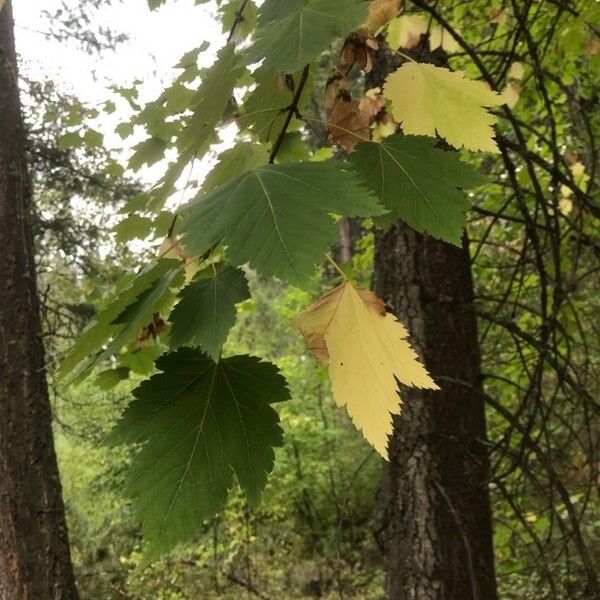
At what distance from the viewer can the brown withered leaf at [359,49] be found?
77cm

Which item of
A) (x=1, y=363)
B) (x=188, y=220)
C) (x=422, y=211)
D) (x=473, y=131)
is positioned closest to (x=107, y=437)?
(x=188, y=220)

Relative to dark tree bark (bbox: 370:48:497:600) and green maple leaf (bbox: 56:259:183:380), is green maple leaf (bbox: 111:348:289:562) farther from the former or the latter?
dark tree bark (bbox: 370:48:497:600)

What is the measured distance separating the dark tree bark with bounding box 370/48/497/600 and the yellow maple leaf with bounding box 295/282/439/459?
1266 mm

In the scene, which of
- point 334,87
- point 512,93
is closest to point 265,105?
point 334,87

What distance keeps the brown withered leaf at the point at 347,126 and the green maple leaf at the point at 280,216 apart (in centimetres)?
22

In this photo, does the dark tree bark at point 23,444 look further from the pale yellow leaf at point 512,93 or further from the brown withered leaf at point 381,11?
the brown withered leaf at point 381,11

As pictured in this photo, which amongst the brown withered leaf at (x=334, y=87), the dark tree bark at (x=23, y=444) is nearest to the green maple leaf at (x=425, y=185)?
the brown withered leaf at (x=334, y=87)

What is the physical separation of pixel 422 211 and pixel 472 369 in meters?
1.42

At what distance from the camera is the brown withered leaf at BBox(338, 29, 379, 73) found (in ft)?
2.52

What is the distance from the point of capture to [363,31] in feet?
2.52

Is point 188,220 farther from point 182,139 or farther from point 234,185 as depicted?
point 182,139

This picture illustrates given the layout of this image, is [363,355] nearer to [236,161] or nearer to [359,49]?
[236,161]

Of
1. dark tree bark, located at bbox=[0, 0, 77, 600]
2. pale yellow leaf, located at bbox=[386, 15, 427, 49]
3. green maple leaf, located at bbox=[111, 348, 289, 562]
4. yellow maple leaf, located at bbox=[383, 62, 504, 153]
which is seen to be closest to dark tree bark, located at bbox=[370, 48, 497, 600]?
pale yellow leaf, located at bbox=[386, 15, 427, 49]

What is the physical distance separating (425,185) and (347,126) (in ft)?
0.50
